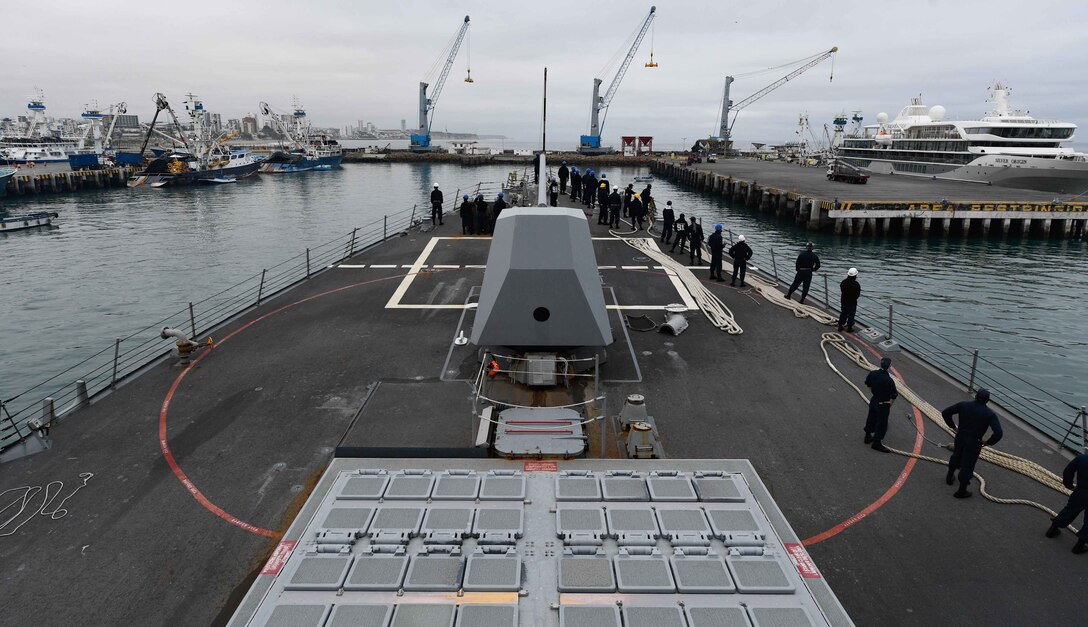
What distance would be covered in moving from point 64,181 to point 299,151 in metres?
48.3

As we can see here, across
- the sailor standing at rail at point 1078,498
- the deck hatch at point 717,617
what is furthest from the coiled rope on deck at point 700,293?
the deck hatch at point 717,617

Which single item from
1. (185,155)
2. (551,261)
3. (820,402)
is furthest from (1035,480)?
(185,155)

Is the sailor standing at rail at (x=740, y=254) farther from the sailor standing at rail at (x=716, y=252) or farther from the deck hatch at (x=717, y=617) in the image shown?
the deck hatch at (x=717, y=617)

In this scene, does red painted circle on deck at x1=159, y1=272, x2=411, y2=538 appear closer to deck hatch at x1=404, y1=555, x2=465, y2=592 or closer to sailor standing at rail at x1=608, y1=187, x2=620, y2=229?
deck hatch at x1=404, y1=555, x2=465, y2=592

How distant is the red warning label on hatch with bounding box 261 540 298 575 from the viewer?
4445 mm

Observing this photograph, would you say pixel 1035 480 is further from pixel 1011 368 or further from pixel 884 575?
pixel 1011 368

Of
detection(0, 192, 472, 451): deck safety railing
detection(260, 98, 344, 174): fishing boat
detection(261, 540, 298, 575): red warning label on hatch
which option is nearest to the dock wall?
detection(260, 98, 344, 174): fishing boat

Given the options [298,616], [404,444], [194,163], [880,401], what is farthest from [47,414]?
[194,163]

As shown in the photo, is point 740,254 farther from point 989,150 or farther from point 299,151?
point 299,151

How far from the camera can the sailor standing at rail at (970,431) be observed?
740 centimetres

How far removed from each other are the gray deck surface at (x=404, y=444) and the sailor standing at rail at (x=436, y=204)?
1403 centimetres

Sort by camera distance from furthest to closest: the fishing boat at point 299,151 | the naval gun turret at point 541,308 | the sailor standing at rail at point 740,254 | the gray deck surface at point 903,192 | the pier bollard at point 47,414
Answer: the fishing boat at point 299,151
the gray deck surface at point 903,192
the sailor standing at rail at point 740,254
the pier bollard at point 47,414
the naval gun turret at point 541,308

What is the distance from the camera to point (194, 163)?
307 ft

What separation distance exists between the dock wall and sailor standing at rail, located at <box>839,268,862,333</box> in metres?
100
